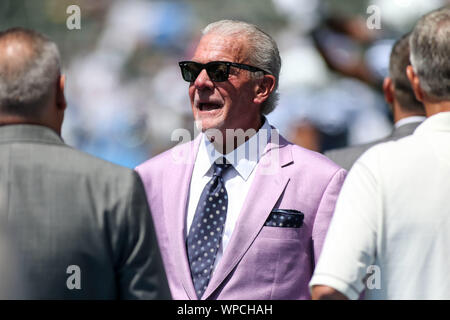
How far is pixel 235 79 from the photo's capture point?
4242mm

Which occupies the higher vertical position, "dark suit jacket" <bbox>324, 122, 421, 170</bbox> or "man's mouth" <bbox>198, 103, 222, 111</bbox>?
"man's mouth" <bbox>198, 103, 222, 111</bbox>

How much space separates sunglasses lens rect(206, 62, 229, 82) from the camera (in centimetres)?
419

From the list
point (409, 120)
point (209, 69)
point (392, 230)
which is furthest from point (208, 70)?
point (392, 230)

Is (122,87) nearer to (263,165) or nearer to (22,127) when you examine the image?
(263,165)

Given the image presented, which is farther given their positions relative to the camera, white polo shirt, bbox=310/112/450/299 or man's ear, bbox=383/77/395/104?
man's ear, bbox=383/77/395/104

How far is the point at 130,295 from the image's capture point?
306 centimetres

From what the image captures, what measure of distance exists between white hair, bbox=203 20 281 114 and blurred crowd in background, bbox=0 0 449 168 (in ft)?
14.6

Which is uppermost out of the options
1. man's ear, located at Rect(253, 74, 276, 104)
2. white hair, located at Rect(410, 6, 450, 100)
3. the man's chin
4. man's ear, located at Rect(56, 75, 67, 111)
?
white hair, located at Rect(410, 6, 450, 100)

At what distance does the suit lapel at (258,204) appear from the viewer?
3.74 metres

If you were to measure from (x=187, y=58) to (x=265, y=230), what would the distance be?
5697mm

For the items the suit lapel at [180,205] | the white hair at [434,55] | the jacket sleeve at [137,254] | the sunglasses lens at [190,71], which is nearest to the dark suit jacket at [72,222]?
the jacket sleeve at [137,254]

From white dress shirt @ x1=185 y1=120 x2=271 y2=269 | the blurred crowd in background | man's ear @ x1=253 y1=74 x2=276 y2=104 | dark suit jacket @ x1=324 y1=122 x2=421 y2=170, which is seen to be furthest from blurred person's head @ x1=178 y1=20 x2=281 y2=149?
the blurred crowd in background

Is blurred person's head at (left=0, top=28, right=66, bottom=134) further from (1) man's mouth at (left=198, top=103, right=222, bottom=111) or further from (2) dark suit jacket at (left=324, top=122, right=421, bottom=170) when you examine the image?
(2) dark suit jacket at (left=324, top=122, right=421, bottom=170)
